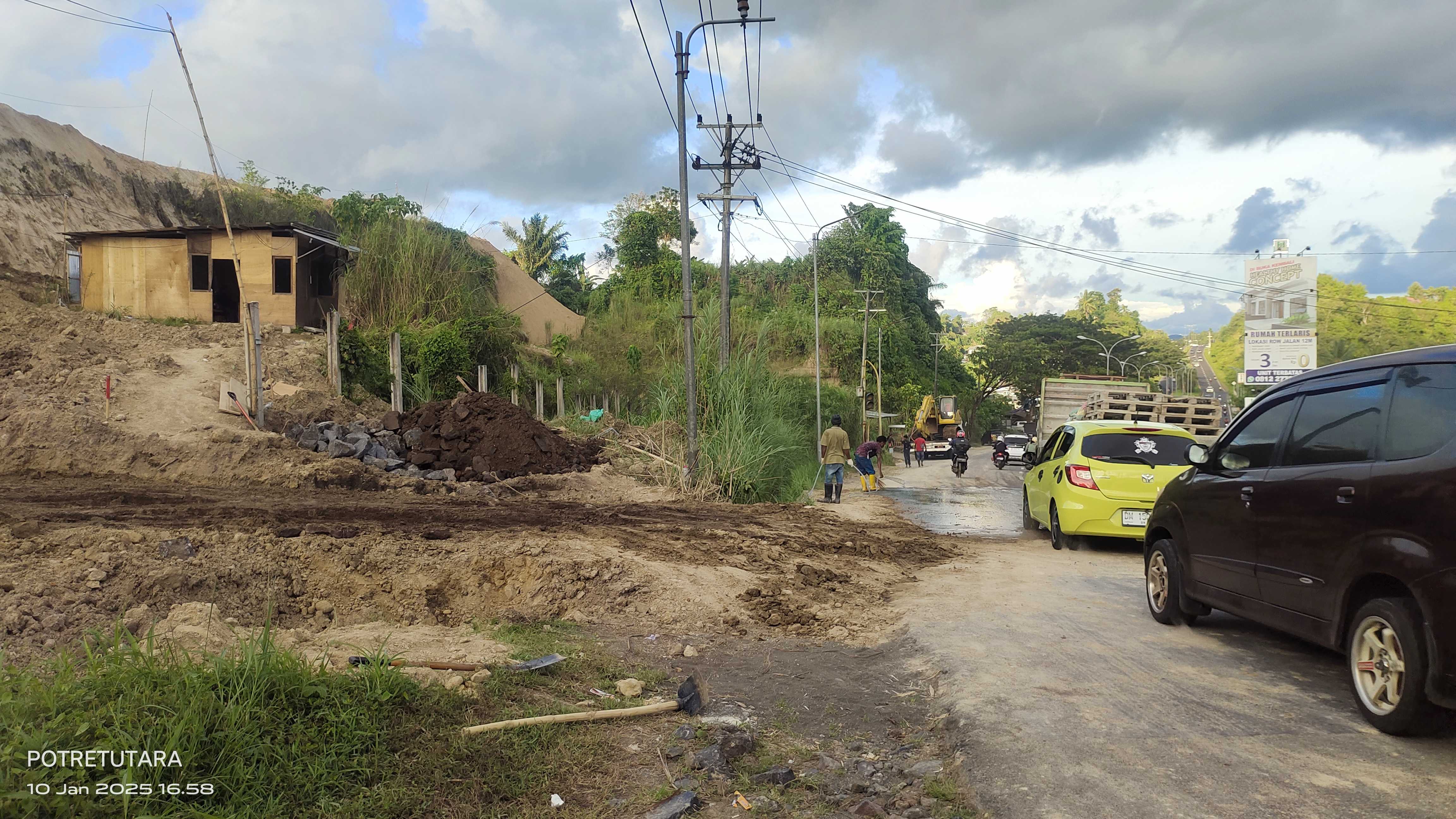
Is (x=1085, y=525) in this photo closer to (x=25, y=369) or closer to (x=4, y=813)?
(x=4, y=813)

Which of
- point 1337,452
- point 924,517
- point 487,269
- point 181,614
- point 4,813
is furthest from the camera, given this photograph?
point 487,269

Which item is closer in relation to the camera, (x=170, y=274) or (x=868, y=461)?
(x=868, y=461)

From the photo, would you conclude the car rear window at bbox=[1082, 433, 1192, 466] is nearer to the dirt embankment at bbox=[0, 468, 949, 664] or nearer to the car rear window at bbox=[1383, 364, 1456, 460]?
the dirt embankment at bbox=[0, 468, 949, 664]

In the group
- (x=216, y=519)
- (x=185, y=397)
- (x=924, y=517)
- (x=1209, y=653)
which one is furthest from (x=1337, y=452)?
(x=185, y=397)

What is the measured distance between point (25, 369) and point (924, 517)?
17.7 m

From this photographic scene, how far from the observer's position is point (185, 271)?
25812 mm

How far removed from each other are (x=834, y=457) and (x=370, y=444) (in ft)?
29.6

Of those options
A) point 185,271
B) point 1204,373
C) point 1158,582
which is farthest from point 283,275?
point 1204,373

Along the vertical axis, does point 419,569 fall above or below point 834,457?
below

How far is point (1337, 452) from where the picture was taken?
15.7 feet

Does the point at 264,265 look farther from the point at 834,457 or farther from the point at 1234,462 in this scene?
the point at 1234,462

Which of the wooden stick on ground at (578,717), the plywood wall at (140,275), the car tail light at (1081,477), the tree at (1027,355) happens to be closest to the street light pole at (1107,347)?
the tree at (1027,355)

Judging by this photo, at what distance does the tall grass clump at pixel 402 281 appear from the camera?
27.7 meters

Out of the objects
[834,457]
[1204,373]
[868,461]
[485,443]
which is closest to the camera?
[834,457]
